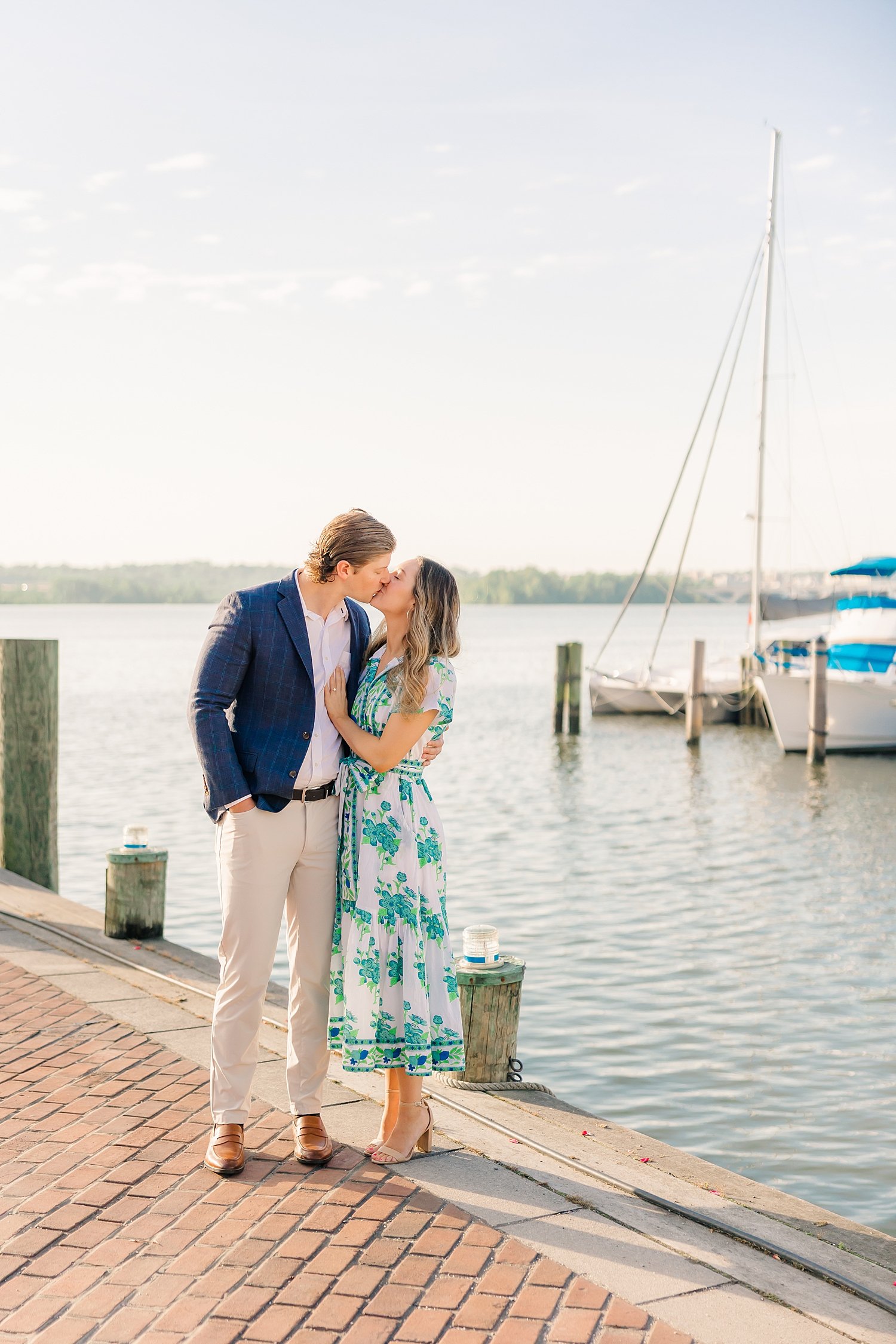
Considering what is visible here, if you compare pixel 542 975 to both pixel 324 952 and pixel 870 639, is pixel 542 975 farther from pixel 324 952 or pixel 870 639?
pixel 870 639

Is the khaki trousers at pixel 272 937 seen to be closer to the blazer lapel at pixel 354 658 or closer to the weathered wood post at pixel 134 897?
the blazer lapel at pixel 354 658

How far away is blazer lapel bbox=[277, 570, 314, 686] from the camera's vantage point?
3652 millimetres

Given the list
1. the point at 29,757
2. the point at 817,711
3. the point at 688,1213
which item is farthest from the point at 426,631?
the point at 817,711

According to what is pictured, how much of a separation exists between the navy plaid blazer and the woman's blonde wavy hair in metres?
0.29

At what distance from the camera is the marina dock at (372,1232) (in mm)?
2846

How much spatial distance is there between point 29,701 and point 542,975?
4.24 meters

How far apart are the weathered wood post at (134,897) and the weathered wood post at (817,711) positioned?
1919 centimetres

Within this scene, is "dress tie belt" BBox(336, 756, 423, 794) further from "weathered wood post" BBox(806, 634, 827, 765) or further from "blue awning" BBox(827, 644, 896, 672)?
"blue awning" BBox(827, 644, 896, 672)

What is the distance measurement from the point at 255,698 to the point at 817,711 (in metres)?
22.0

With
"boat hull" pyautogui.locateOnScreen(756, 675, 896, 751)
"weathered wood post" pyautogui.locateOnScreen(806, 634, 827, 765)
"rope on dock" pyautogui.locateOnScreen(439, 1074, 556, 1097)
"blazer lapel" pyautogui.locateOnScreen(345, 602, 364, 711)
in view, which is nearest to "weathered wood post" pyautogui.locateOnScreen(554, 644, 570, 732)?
"boat hull" pyautogui.locateOnScreen(756, 675, 896, 751)

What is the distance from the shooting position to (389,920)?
12.2 feet

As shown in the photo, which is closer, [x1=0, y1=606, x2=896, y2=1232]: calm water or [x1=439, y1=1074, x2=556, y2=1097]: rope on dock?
[x1=439, y1=1074, x2=556, y2=1097]: rope on dock

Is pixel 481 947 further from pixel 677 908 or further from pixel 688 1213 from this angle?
pixel 677 908

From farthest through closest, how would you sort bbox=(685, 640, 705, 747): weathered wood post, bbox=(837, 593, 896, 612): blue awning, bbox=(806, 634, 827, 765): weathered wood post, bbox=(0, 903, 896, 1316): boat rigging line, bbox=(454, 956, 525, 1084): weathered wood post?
bbox=(685, 640, 705, 747): weathered wood post < bbox=(837, 593, 896, 612): blue awning < bbox=(806, 634, 827, 765): weathered wood post < bbox=(454, 956, 525, 1084): weathered wood post < bbox=(0, 903, 896, 1316): boat rigging line
